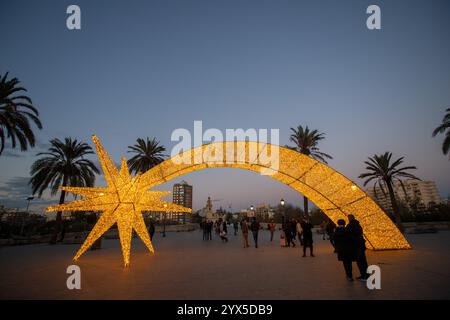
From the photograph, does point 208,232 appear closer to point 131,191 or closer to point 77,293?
point 131,191

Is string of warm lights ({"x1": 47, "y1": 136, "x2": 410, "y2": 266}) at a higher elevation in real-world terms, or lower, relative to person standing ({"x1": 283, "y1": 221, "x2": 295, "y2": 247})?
higher

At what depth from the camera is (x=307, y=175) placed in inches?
516

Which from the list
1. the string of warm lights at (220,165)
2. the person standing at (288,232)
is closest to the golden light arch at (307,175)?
the string of warm lights at (220,165)

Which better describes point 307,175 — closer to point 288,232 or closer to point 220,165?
point 288,232

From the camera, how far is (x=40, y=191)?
21.9m

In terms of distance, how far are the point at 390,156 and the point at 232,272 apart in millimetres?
27241

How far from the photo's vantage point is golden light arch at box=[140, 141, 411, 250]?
12391 millimetres

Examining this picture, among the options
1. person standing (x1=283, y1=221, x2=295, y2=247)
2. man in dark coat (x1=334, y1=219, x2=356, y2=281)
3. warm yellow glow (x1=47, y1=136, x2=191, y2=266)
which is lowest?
person standing (x1=283, y1=221, x2=295, y2=247)

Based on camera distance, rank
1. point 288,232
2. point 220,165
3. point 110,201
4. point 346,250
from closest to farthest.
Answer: point 346,250 → point 110,201 → point 220,165 → point 288,232

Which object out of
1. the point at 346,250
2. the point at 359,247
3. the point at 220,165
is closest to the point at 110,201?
the point at 220,165

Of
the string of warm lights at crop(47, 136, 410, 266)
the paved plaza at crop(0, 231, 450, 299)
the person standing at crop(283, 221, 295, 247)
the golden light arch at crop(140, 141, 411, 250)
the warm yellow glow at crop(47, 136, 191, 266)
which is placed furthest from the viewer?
the person standing at crop(283, 221, 295, 247)

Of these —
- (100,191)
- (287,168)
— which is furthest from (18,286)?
(287,168)

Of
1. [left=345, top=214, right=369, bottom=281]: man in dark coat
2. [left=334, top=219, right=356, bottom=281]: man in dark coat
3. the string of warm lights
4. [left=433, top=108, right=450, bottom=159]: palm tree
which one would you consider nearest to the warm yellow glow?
the string of warm lights

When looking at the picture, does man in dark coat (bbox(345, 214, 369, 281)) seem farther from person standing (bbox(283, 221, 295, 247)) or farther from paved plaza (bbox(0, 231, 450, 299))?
person standing (bbox(283, 221, 295, 247))
